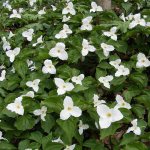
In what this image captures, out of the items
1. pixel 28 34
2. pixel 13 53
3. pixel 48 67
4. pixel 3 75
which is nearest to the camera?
pixel 48 67

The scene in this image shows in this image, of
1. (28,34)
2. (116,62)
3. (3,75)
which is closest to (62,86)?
(116,62)

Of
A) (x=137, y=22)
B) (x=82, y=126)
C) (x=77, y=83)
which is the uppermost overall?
(x=137, y=22)

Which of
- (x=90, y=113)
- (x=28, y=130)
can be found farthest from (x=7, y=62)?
(x=90, y=113)

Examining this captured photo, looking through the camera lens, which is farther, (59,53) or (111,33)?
(111,33)

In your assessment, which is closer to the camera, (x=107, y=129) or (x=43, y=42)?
(x=107, y=129)

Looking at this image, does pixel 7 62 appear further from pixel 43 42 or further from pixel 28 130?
pixel 28 130

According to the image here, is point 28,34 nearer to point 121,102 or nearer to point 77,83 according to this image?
point 77,83

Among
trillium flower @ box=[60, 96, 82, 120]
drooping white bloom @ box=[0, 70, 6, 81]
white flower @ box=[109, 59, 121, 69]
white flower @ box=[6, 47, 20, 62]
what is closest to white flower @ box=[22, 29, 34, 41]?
white flower @ box=[6, 47, 20, 62]
